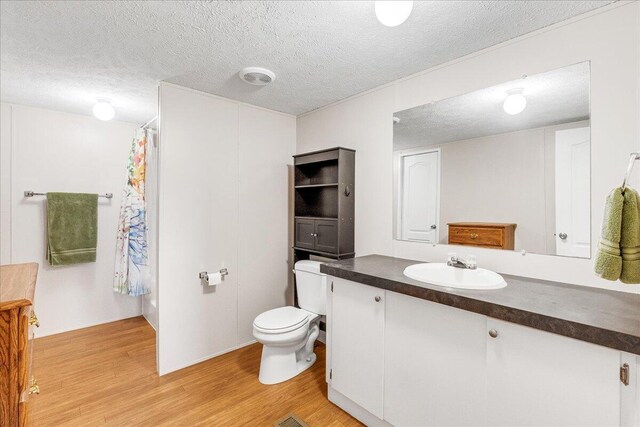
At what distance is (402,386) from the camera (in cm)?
153

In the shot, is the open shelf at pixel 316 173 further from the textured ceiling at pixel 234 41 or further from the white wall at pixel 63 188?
the white wall at pixel 63 188

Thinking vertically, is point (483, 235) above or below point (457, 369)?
above

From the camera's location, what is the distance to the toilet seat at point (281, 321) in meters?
2.11

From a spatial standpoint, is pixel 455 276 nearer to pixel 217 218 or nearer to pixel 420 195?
pixel 420 195

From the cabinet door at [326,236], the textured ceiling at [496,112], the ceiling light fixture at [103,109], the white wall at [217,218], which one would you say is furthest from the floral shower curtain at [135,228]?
the textured ceiling at [496,112]

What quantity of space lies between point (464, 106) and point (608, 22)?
27.4 inches

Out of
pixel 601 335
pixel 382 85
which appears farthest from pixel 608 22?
pixel 601 335

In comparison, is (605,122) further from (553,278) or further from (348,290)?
(348,290)

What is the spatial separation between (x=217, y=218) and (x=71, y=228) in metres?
1.63

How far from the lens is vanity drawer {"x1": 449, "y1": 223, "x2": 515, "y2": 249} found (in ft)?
5.66

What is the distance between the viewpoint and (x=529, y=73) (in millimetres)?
1625

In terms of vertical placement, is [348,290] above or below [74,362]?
above

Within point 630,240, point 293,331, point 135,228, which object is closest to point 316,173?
point 293,331

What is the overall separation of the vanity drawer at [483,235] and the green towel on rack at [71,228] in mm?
3421
